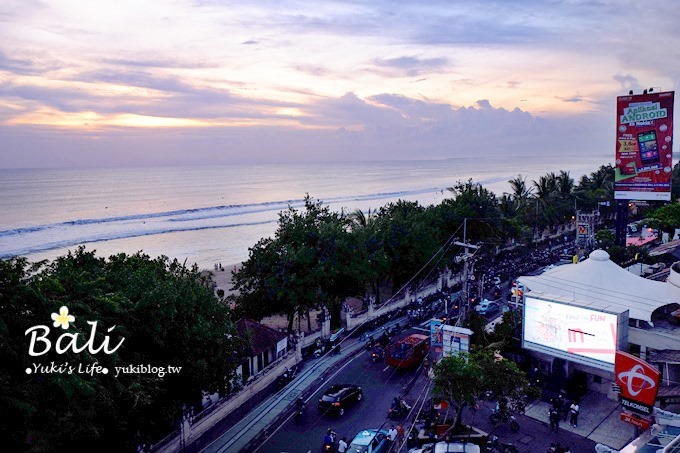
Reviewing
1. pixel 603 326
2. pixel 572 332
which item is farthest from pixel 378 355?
pixel 603 326

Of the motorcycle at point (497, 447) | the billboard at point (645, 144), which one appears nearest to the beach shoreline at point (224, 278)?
the motorcycle at point (497, 447)

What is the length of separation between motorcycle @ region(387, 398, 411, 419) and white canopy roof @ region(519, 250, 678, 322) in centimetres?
703

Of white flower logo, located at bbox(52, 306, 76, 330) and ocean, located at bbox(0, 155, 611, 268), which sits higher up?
white flower logo, located at bbox(52, 306, 76, 330)

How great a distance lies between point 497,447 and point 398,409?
3.60m

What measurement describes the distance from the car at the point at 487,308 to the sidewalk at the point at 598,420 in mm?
9172

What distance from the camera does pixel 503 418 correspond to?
15961 millimetres

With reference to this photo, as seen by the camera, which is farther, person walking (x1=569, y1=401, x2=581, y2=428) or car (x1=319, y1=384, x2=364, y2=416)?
car (x1=319, y1=384, x2=364, y2=416)

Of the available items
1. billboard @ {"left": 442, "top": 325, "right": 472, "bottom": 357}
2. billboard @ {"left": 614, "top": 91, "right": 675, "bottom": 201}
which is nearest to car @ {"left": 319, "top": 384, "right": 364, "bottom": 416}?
billboard @ {"left": 442, "top": 325, "right": 472, "bottom": 357}

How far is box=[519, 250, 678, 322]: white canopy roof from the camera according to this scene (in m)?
19.6

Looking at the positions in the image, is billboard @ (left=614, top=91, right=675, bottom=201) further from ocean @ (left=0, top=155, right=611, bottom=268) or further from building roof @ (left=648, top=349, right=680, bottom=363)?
ocean @ (left=0, top=155, right=611, bottom=268)

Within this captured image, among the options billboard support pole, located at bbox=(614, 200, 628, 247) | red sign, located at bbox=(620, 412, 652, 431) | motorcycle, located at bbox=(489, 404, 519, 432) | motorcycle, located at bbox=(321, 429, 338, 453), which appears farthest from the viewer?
billboard support pole, located at bbox=(614, 200, 628, 247)

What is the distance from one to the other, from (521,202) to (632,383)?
3966 centimetres

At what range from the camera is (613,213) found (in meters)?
63.6

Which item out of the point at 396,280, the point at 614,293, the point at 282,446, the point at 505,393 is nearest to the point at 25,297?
the point at 282,446
